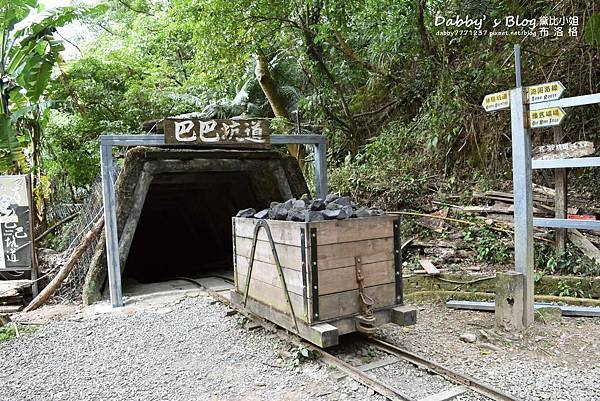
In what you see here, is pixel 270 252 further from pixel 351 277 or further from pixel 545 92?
pixel 545 92

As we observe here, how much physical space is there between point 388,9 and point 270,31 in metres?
2.77

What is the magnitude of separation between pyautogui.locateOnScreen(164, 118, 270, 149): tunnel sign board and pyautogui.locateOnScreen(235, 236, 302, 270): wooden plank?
163cm

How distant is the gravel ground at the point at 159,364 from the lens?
11.9 feet

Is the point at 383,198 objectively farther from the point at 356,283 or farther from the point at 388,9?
the point at 356,283

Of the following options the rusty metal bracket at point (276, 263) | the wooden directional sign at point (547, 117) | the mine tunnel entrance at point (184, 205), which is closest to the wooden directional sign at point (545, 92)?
the wooden directional sign at point (547, 117)

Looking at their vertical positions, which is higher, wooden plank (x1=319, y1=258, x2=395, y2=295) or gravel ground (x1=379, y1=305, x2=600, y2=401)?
wooden plank (x1=319, y1=258, x2=395, y2=295)

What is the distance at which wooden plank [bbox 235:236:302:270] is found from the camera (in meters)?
3.99

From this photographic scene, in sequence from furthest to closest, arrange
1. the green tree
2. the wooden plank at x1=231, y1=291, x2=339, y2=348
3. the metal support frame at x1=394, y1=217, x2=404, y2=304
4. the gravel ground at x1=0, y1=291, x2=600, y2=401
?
the green tree → the metal support frame at x1=394, y1=217, x2=404, y2=304 → the wooden plank at x1=231, y1=291, x2=339, y2=348 → the gravel ground at x1=0, y1=291, x2=600, y2=401

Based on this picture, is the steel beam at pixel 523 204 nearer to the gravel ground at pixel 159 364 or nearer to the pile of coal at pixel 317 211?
the pile of coal at pixel 317 211

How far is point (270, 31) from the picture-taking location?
9828 mm

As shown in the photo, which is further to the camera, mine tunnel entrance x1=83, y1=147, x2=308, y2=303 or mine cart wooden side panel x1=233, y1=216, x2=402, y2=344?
mine tunnel entrance x1=83, y1=147, x2=308, y2=303

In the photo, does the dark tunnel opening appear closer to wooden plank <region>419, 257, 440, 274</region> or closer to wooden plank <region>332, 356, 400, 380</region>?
wooden plank <region>419, 257, 440, 274</region>

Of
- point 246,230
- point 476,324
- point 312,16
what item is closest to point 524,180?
point 476,324

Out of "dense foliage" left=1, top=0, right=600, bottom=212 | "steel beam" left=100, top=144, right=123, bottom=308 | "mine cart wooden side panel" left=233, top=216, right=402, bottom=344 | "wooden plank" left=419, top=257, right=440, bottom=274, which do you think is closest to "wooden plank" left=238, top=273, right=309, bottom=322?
"mine cart wooden side panel" left=233, top=216, right=402, bottom=344
